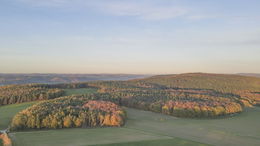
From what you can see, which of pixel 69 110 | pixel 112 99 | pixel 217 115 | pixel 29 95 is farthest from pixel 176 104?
pixel 29 95

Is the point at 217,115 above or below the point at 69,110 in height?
below

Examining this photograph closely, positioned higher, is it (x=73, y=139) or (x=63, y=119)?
(x=63, y=119)

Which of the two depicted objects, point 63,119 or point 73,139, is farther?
point 63,119

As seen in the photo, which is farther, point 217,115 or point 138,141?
point 217,115

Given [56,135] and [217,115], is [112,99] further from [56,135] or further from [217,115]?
[56,135]

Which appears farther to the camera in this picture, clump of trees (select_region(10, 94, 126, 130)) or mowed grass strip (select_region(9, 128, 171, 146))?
clump of trees (select_region(10, 94, 126, 130))

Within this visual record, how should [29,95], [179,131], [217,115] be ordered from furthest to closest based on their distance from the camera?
1. [29,95]
2. [217,115]
3. [179,131]

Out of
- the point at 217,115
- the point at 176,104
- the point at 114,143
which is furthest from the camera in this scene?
the point at 176,104

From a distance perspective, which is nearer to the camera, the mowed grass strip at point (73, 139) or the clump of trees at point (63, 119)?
the mowed grass strip at point (73, 139)

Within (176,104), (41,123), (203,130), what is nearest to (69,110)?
(41,123)
